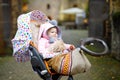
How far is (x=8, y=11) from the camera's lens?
46.0 ft

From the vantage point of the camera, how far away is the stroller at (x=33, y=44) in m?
5.04

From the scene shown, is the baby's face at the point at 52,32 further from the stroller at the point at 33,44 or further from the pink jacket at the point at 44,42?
the stroller at the point at 33,44

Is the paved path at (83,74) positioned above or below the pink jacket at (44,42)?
below

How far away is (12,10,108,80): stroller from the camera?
504 centimetres

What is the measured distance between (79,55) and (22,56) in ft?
3.61

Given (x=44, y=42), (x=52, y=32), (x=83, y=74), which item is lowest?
(x=83, y=74)

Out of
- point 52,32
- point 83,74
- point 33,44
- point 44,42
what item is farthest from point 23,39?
point 83,74

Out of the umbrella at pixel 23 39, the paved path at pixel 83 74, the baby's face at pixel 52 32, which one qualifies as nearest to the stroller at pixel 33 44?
the umbrella at pixel 23 39

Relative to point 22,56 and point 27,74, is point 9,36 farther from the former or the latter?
point 22,56

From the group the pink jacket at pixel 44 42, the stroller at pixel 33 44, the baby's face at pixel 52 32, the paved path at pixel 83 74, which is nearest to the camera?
the stroller at pixel 33 44

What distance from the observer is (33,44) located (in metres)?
5.21

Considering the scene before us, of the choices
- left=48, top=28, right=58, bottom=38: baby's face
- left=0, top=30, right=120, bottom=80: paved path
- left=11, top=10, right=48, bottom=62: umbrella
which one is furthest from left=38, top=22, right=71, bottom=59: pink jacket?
left=0, top=30, right=120, bottom=80: paved path

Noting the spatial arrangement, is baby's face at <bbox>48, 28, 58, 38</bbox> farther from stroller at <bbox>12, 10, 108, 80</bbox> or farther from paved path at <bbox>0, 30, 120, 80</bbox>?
paved path at <bbox>0, 30, 120, 80</bbox>

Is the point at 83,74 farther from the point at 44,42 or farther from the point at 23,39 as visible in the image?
the point at 23,39
